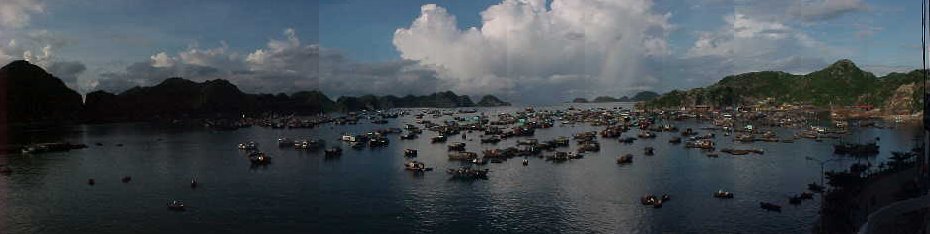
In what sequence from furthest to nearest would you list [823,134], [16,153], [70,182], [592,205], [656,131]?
[656,131]
[823,134]
[16,153]
[70,182]
[592,205]

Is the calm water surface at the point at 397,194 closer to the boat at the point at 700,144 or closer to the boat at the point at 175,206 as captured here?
the boat at the point at 175,206

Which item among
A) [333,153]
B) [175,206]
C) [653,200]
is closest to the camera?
[653,200]

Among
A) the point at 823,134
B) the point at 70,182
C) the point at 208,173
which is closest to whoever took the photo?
the point at 70,182

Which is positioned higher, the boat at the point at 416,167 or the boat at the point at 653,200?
the boat at the point at 416,167

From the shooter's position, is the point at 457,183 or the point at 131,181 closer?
the point at 457,183

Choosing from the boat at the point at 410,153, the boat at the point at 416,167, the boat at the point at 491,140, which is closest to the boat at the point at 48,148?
the boat at the point at 410,153

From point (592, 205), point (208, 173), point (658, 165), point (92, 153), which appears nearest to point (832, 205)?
point (592, 205)

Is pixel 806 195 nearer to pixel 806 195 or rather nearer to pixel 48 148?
pixel 806 195

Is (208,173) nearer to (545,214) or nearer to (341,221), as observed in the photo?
(341,221)

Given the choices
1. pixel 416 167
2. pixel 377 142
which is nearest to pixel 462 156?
pixel 416 167
